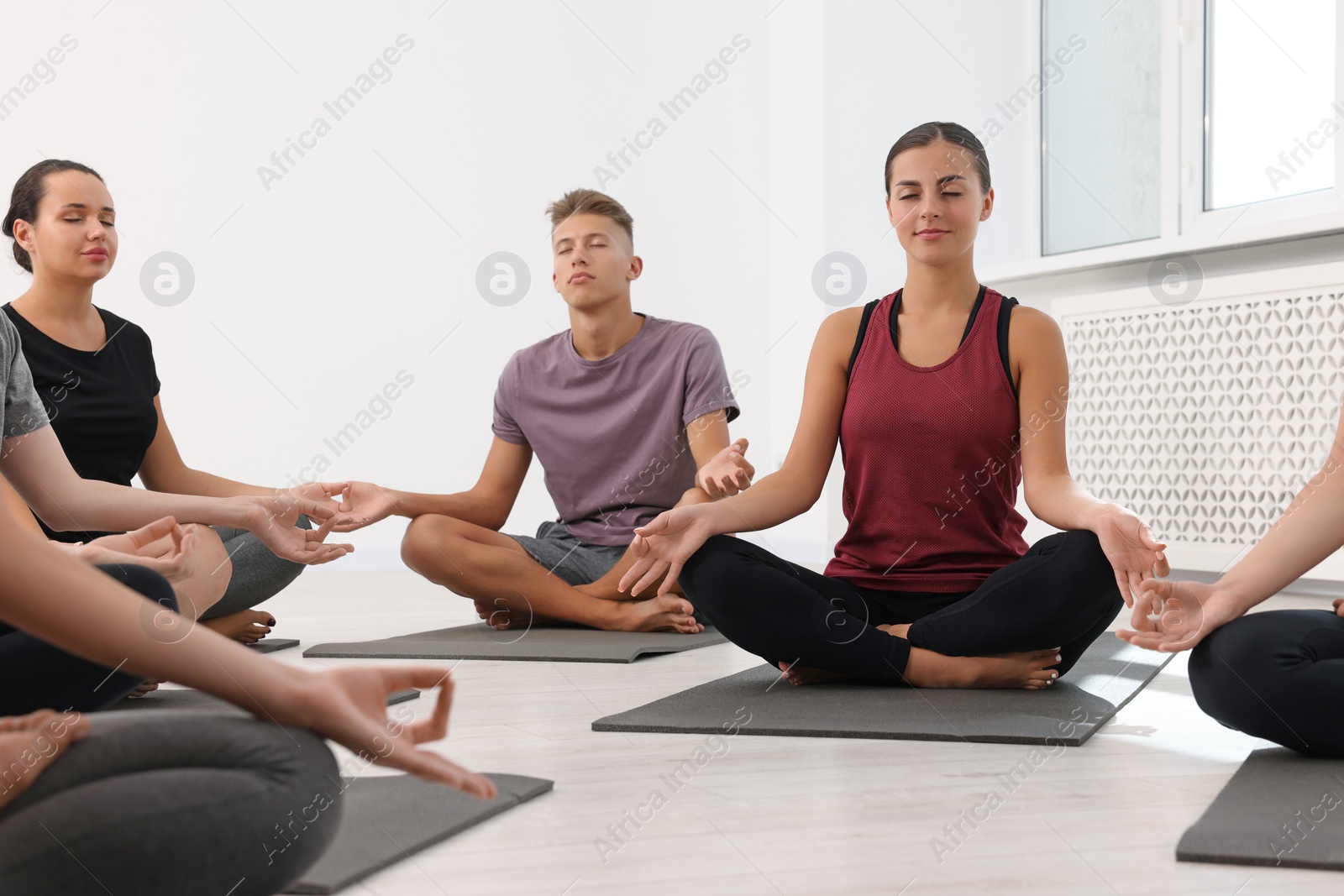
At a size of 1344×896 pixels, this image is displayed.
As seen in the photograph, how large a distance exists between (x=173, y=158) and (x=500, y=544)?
2453mm

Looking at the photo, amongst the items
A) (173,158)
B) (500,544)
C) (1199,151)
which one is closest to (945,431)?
(500,544)

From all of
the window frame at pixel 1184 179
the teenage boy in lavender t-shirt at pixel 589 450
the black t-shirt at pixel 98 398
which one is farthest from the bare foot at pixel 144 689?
the window frame at pixel 1184 179

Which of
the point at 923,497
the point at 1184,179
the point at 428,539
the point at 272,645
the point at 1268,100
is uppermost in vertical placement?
the point at 1268,100

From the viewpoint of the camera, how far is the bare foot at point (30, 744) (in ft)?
2.37

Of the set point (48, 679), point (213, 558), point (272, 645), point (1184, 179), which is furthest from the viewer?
point (1184, 179)

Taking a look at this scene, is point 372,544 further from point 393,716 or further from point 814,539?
point 393,716

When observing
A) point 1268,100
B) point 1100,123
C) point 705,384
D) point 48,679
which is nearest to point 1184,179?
point 1268,100

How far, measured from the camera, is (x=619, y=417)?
2.79 m

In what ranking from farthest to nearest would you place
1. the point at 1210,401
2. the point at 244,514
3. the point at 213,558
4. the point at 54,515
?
1. the point at 1210,401
2. the point at 213,558
3. the point at 244,514
4. the point at 54,515

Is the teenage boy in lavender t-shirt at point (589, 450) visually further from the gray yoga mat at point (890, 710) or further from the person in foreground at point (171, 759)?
the person in foreground at point (171, 759)

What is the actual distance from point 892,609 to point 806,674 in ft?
0.55

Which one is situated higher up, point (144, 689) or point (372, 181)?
point (372, 181)

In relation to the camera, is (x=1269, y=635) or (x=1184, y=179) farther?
(x=1184, y=179)

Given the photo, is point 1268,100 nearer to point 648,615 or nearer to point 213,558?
point 648,615
